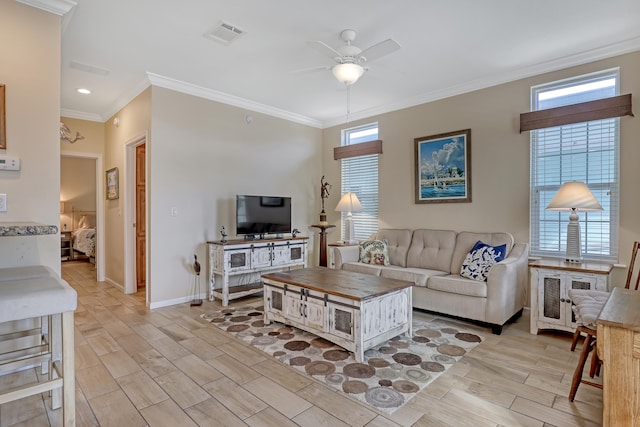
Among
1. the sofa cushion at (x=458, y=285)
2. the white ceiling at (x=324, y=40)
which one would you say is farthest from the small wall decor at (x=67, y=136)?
the sofa cushion at (x=458, y=285)

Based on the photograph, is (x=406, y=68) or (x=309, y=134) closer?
(x=406, y=68)

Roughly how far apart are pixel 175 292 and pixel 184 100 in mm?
2421

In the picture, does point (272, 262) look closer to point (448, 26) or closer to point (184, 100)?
point (184, 100)

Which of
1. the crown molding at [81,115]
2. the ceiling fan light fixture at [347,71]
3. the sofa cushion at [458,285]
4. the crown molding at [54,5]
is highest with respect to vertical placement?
the crown molding at [81,115]

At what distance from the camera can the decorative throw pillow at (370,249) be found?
4.36 m

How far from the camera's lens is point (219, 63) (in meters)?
3.61

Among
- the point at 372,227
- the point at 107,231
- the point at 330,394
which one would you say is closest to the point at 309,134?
the point at 372,227

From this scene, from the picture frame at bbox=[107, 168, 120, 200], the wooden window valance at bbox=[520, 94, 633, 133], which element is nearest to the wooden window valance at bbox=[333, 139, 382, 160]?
the wooden window valance at bbox=[520, 94, 633, 133]

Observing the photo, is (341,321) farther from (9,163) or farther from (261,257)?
(9,163)

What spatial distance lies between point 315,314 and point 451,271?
193 centimetres

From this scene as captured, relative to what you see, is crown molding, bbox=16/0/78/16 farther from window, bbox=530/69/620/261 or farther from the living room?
window, bbox=530/69/620/261

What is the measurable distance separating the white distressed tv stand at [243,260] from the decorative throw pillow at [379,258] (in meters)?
1.16

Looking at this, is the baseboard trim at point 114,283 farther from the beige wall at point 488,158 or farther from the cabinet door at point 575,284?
the cabinet door at point 575,284

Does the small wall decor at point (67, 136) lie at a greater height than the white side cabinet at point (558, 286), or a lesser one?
greater
